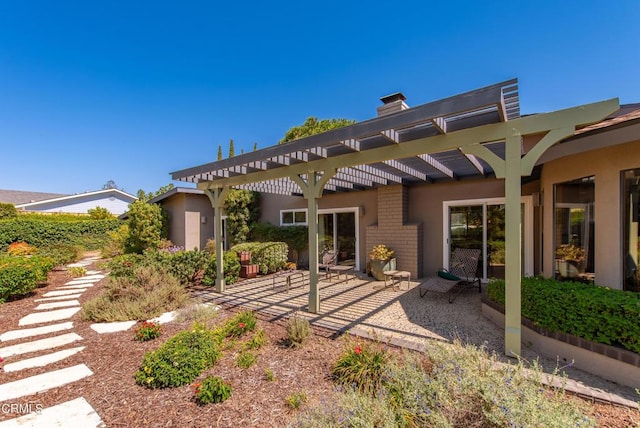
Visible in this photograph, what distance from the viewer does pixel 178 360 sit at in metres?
3.35

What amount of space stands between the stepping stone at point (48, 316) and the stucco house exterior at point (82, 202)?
24.8 metres

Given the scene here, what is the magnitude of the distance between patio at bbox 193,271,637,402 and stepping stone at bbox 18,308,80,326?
8.19 ft

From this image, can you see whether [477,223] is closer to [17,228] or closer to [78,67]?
[78,67]

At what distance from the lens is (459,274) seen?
7961 millimetres

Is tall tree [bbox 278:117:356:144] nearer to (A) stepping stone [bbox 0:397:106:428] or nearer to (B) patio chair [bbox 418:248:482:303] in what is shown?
(B) patio chair [bbox 418:248:482:303]

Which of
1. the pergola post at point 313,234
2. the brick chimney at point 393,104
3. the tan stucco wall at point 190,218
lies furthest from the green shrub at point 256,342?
the tan stucco wall at point 190,218

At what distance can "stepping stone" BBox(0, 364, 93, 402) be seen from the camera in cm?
310

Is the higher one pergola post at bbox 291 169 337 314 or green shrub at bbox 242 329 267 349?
pergola post at bbox 291 169 337 314

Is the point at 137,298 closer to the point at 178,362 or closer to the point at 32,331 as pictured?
the point at 32,331

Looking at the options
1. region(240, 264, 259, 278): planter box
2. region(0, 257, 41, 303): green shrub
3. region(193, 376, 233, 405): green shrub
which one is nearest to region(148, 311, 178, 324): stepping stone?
region(193, 376, 233, 405): green shrub

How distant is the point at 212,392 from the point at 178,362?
76 centimetres

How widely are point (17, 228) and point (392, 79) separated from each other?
67.7 ft

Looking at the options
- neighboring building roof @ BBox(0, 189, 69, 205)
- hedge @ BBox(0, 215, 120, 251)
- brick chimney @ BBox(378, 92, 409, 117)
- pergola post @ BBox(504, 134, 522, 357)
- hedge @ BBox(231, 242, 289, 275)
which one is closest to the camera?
pergola post @ BBox(504, 134, 522, 357)

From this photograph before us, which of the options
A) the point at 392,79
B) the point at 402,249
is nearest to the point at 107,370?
the point at 402,249
